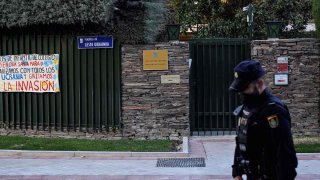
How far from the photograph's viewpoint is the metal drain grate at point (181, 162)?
947cm

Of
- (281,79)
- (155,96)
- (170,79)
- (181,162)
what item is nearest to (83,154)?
(181,162)

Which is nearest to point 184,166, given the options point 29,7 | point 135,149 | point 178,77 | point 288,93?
point 135,149

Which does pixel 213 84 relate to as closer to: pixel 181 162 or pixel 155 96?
pixel 155 96

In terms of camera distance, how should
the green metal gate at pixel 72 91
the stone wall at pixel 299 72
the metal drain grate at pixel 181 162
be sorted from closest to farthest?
the metal drain grate at pixel 181 162 < the stone wall at pixel 299 72 < the green metal gate at pixel 72 91

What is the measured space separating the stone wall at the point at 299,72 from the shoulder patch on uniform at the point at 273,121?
8.28 m

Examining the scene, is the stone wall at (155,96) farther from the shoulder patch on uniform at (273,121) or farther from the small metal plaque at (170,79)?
the shoulder patch on uniform at (273,121)

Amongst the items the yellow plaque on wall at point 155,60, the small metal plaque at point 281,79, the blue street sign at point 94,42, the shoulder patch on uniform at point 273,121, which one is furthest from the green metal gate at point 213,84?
the shoulder patch on uniform at point 273,121

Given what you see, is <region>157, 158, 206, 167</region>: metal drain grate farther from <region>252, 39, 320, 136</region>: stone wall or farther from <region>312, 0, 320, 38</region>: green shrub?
<region>312, 0, 320, 38</region>: green shrub

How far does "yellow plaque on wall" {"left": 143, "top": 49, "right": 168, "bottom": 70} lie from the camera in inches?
465

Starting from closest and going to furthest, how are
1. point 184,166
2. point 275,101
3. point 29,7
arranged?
point 275,101 < point 184,166 < point 29,7

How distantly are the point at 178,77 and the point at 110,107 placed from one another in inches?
68.3

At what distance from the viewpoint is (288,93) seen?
1177 cm

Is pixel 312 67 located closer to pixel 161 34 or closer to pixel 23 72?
pixel 161 34

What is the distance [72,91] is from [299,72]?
520cm
